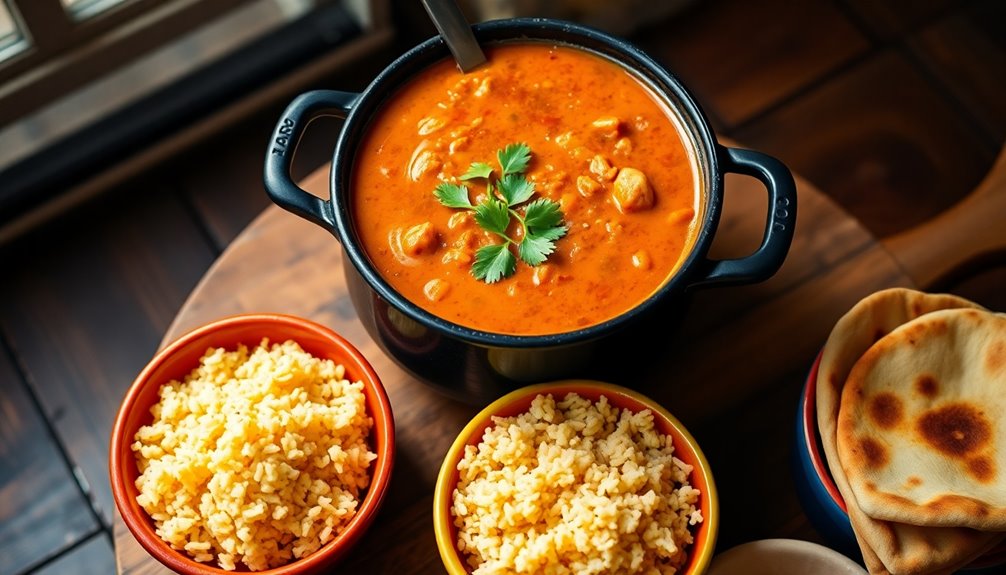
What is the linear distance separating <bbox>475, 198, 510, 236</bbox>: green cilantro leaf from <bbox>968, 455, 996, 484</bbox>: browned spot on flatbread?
0.68 m

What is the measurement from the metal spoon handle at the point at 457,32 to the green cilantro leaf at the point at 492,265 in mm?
307

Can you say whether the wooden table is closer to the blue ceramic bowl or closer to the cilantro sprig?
the blue ceramic bowl

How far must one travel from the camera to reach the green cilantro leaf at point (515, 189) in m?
1.49

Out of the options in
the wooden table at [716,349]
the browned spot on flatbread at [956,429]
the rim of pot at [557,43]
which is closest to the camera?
the rim of pot at [557,43]

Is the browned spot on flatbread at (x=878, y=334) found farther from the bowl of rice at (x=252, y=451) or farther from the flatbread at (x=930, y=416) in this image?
the bowl of rice at (x=252, y=451)

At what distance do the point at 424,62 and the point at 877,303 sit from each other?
0.71m

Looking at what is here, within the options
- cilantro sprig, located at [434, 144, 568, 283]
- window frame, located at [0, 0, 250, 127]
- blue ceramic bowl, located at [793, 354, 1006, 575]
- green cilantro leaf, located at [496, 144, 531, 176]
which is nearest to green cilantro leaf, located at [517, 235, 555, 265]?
cilantro sprig, located at [434, 144, 568, 283]

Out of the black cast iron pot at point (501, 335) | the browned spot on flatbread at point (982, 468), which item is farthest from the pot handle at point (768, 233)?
the browned spot on flatbread at point (982, 468)

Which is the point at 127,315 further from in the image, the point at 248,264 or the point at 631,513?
the point at 631,513

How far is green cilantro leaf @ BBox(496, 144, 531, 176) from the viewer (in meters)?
1.51

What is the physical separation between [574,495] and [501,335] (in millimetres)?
236

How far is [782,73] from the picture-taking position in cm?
282

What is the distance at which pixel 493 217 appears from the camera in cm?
147

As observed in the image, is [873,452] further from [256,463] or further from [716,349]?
[256,463]
